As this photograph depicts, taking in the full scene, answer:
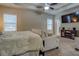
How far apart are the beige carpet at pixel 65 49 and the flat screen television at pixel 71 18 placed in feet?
1.32

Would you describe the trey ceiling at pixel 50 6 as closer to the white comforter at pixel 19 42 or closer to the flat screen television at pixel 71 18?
the flat screen television at pixel 71 18

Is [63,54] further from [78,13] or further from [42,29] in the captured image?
[78,13]

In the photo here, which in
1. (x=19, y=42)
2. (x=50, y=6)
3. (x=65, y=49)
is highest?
(x=50, y=6)

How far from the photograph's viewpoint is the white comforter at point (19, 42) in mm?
1632

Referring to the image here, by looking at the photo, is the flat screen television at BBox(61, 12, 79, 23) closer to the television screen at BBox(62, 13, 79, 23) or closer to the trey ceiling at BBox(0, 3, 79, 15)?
the television screen at BBox(62, 13, 79, 23)

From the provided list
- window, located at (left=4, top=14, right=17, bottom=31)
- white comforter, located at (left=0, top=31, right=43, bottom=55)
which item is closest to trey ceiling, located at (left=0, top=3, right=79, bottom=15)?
window, located at (left=4, top=14, right=17, bottom=31)

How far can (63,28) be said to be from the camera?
188cm

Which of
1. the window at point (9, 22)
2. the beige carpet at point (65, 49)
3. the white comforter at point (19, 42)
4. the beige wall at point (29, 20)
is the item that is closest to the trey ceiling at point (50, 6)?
the beige wall at point (29, 20)

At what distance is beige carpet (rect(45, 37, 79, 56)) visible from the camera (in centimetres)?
179

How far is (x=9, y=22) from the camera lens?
175 centimetres

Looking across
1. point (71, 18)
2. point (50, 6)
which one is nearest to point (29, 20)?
point (50, 6)

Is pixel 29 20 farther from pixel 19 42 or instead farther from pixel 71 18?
pixel 71 18

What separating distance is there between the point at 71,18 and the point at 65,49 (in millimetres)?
681

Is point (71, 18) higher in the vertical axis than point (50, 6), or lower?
lower
